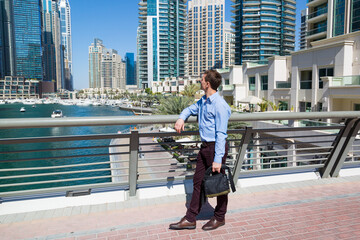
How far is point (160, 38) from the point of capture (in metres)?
139

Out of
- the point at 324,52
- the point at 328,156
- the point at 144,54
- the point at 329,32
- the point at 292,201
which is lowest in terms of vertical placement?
the point at 292,201

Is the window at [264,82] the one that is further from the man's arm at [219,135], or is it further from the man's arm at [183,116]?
the man's arm at [219,135]

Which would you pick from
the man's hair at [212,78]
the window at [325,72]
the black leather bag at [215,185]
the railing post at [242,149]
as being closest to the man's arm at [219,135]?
the black leather bag at [215,185]

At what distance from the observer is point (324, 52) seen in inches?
1086

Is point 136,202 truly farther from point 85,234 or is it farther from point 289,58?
point 289,58

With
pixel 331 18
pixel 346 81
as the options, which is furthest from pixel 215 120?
pixel 331 18

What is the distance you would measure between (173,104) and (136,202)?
923 inches

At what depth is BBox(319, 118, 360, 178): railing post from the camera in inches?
178

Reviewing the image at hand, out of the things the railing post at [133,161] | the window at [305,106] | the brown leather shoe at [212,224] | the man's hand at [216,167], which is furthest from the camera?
the window at [305,106]

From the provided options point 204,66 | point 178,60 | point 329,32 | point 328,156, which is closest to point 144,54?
point 178,60

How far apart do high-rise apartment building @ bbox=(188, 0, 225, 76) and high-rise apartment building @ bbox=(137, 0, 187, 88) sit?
2387 centimetres

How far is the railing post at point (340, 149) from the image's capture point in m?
4.51

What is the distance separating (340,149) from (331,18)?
1656 inches

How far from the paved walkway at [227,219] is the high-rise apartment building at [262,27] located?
316ft
